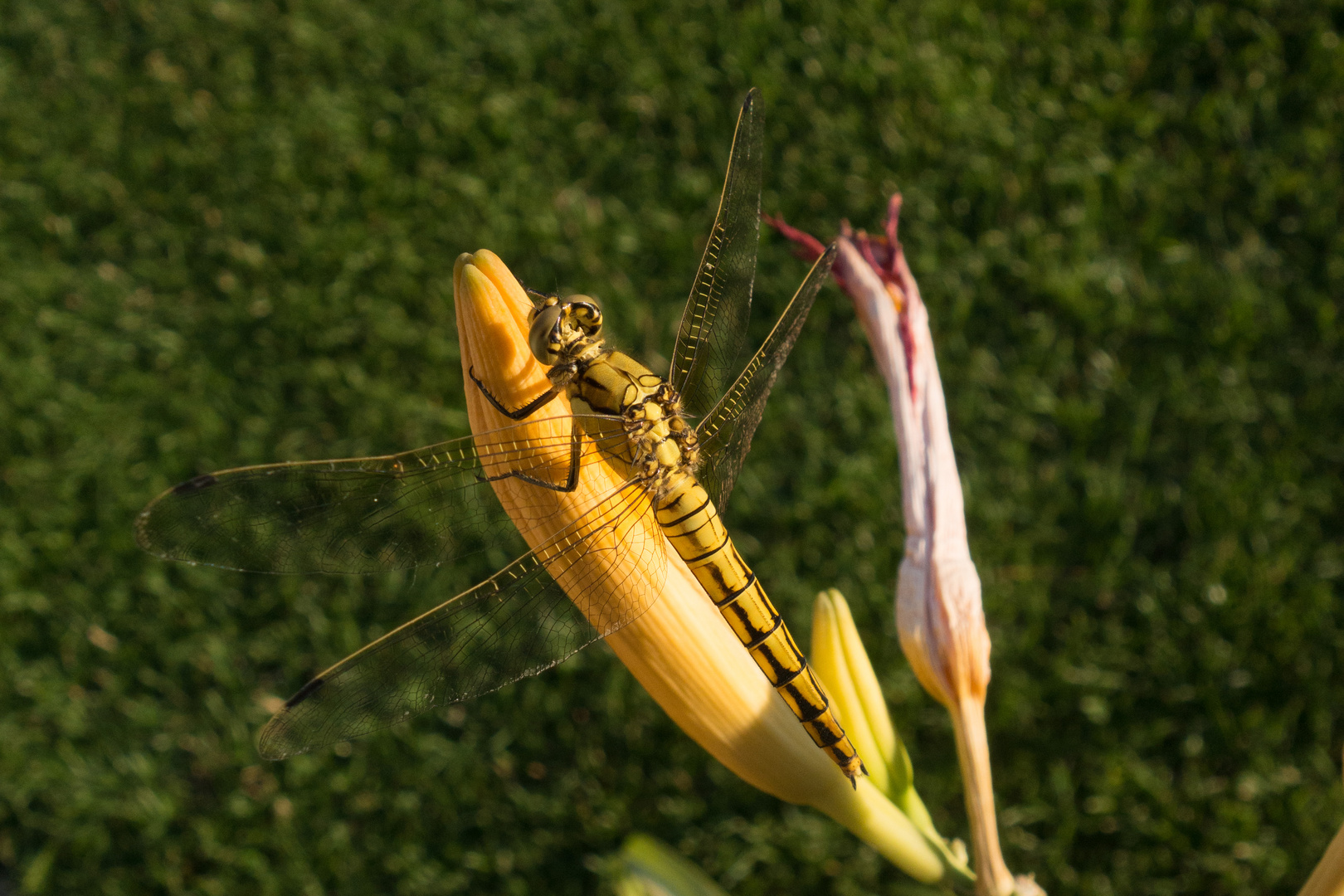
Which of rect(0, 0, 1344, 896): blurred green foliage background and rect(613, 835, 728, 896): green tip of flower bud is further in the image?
rect(0, 0, 1344, 896): blurred green foliage background

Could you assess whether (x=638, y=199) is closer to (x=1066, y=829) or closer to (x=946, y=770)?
(x=946, y=770)

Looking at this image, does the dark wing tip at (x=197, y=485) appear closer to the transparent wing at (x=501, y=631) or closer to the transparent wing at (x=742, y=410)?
the transparent wing at (x=501, y=631)

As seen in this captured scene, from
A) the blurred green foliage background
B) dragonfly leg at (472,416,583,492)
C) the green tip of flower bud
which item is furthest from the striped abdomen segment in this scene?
the blurred green foliage background

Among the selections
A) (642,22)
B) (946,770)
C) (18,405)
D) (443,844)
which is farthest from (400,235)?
(946,770)

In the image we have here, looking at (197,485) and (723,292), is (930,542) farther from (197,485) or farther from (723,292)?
(197,485)

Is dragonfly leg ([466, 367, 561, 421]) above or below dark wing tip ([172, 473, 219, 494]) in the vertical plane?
below

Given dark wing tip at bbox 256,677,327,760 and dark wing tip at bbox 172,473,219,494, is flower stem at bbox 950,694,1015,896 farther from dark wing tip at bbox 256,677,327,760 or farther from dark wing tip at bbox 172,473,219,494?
dark wing tip at bbox 172,473,219,494

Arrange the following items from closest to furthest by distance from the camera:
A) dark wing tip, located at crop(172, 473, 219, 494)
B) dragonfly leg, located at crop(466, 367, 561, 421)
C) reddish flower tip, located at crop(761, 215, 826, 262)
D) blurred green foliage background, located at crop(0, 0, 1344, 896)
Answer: dragonfly leg, located at crop(466, 367, 561, 421) < dark wing tip, located at crop(172, 473, 219, 494) < reddish flower tip, located at crop(761, 215, 826, 262) < blurred green foliage background, located at crop(0, 0, 1344, 896)
